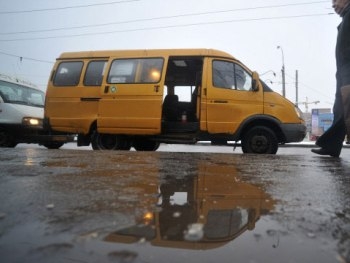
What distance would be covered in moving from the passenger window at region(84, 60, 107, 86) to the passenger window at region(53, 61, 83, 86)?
19cm

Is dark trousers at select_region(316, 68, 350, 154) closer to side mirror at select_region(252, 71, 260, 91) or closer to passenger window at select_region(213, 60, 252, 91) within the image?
side mirror at select_region(252, 71, 260, 91)

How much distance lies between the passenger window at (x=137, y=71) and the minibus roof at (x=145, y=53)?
0.13 m

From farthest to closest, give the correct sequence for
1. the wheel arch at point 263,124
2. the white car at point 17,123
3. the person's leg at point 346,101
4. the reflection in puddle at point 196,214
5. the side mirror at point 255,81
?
1. the white car at point 17,123
2. the side mirror at point 255,81
3. the wheel arch at point 263,124
4. the person's leg at point 346,101
5. the reflection in puddle at point 196,214

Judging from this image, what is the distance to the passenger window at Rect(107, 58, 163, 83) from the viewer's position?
647cm

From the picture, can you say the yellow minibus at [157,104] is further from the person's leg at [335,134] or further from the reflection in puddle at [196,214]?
the reflection in puddle at [196,214]

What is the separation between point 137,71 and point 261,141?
9.10 ft

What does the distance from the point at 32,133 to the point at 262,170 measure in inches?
266

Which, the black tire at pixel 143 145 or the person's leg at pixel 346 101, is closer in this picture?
the person's leg at pixel 346 101

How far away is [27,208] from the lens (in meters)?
1.61

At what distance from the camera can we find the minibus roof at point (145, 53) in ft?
21.0

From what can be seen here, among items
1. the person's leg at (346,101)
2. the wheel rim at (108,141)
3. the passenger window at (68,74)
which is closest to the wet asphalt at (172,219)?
the person's leg at (346,101)

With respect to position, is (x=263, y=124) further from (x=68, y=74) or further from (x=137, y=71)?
(x=68, y=74)

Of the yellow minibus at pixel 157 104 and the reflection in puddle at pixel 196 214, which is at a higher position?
the yellow minibus at pixel 157 104

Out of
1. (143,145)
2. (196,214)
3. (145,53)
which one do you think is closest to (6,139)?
(143,145)
